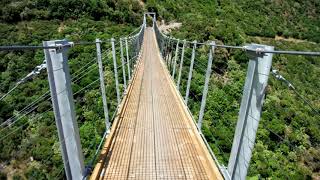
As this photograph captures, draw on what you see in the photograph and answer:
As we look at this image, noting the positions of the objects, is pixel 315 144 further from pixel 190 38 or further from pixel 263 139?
pixel 190 38

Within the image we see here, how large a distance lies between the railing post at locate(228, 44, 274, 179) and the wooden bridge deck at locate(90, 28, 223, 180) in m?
0.98

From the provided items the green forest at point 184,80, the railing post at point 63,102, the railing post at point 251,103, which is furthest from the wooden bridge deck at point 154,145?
the railing post at point 251,103

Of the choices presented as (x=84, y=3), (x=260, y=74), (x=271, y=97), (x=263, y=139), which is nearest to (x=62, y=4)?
(x=84, y=3)

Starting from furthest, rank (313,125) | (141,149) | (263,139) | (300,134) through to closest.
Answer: (313,125) → (300,134) → (263,139) → (141,149)

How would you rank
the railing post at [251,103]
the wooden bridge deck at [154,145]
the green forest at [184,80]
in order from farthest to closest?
the green forest at [184,80]
the wooden bridge deck at [154,145]
the railing post at [251,103]

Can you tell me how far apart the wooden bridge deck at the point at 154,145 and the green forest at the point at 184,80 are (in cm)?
34

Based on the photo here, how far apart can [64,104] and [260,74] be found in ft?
4.65

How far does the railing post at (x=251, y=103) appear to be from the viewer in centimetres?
245

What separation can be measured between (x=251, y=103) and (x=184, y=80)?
58.1 feet

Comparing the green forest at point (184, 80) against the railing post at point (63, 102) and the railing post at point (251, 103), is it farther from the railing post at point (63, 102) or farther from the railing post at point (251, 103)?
the railing post at point (251, 103)

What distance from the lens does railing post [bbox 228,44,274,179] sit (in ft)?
8.02

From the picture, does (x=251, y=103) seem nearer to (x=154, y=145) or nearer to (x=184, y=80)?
(x=154, y=145)

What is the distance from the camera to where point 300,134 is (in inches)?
958

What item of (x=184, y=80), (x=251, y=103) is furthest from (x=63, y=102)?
(x=184, y=80)
